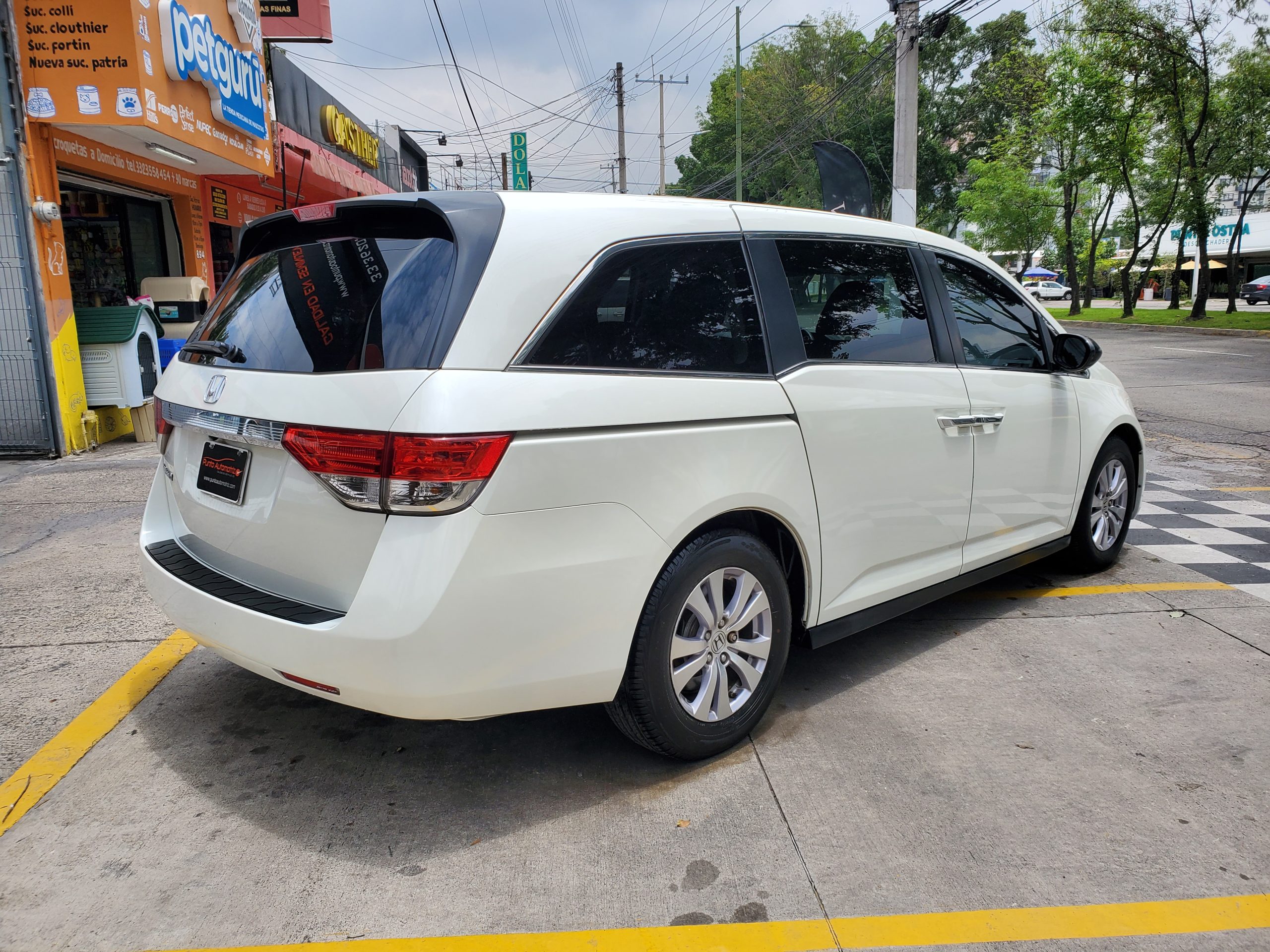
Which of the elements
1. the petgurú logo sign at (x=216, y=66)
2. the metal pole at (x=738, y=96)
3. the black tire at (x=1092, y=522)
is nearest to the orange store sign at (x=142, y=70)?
the petgurú logo sign at (x=216, y=66)

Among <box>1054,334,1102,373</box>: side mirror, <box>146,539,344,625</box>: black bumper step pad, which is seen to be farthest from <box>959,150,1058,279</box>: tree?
<box>146,539,344,625</box>: black bumper step pad

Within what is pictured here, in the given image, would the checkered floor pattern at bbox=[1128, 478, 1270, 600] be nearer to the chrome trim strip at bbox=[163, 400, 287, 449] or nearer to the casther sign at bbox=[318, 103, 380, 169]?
the chrome trim strip at bbox=[163, 400, 287, 449]

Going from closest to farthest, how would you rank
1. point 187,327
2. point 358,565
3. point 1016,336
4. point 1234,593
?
point 358,565
point 1016,336
point 1234,593
point 187,327

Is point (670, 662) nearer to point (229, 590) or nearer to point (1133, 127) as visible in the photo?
point (229, 590)

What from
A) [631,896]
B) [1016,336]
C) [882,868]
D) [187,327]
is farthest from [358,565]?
[187,327]

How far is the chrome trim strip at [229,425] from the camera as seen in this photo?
2625mm

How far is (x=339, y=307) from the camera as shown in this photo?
2.77 meters

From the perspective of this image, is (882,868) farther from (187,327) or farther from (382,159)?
(382,159)

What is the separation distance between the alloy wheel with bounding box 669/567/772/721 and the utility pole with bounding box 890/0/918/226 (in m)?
13.3

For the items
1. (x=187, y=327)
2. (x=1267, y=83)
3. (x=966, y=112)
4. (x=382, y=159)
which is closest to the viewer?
(x=187, y=327)

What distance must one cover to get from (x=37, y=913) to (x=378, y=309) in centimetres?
177

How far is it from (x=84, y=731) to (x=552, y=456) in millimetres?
2125

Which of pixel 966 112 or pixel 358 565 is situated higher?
pixel 966 112

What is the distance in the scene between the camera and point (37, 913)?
2.36 meters
